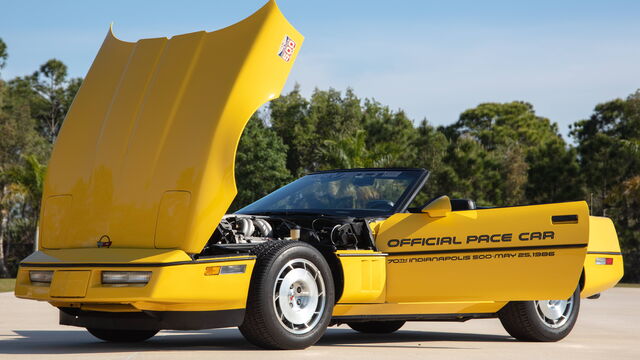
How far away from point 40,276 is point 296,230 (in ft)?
6.79

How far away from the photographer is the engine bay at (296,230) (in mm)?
7906

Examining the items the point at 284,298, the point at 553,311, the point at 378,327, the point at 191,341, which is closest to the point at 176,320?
the point at 284,298

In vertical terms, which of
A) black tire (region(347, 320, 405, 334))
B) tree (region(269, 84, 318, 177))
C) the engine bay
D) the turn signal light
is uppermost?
tree (region(269, 84, 318, 177))

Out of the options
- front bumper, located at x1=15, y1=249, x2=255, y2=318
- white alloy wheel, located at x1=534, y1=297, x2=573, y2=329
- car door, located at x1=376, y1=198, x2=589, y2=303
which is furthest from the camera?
white alloy wheel, located at x1=534, y1=297, x2=573, y2=329

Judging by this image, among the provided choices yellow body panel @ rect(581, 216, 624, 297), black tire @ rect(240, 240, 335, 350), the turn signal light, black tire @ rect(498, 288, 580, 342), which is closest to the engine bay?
black tire @ rect(240, 240, 335, 350)

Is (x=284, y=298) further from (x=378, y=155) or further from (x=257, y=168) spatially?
(x=257, y=168)

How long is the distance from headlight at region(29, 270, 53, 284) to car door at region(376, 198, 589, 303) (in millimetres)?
2637

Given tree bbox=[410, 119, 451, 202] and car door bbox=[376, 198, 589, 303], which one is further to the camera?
tree bbox=[410, 119, 451, 202]

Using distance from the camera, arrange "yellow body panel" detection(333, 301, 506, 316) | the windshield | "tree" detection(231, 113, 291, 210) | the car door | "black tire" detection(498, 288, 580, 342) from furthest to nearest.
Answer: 1. "tree" detection(231, 113, 291, 210)
2. "black tire" detection(498, 288, 580, 342)
3. the windshield
4. "yellow body panel" detection(333, 301, 506, 316)
5. the car door

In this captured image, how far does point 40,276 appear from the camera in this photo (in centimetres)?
733

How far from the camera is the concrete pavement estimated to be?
7.05 metres

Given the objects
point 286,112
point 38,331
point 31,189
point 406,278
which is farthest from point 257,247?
point 286,112

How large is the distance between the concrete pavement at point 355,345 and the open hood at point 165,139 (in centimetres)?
87

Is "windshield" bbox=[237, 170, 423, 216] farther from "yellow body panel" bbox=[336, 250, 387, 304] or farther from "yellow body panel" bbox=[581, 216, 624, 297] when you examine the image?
"yellow body panel" bbox=[581, 216, 624, 297]
